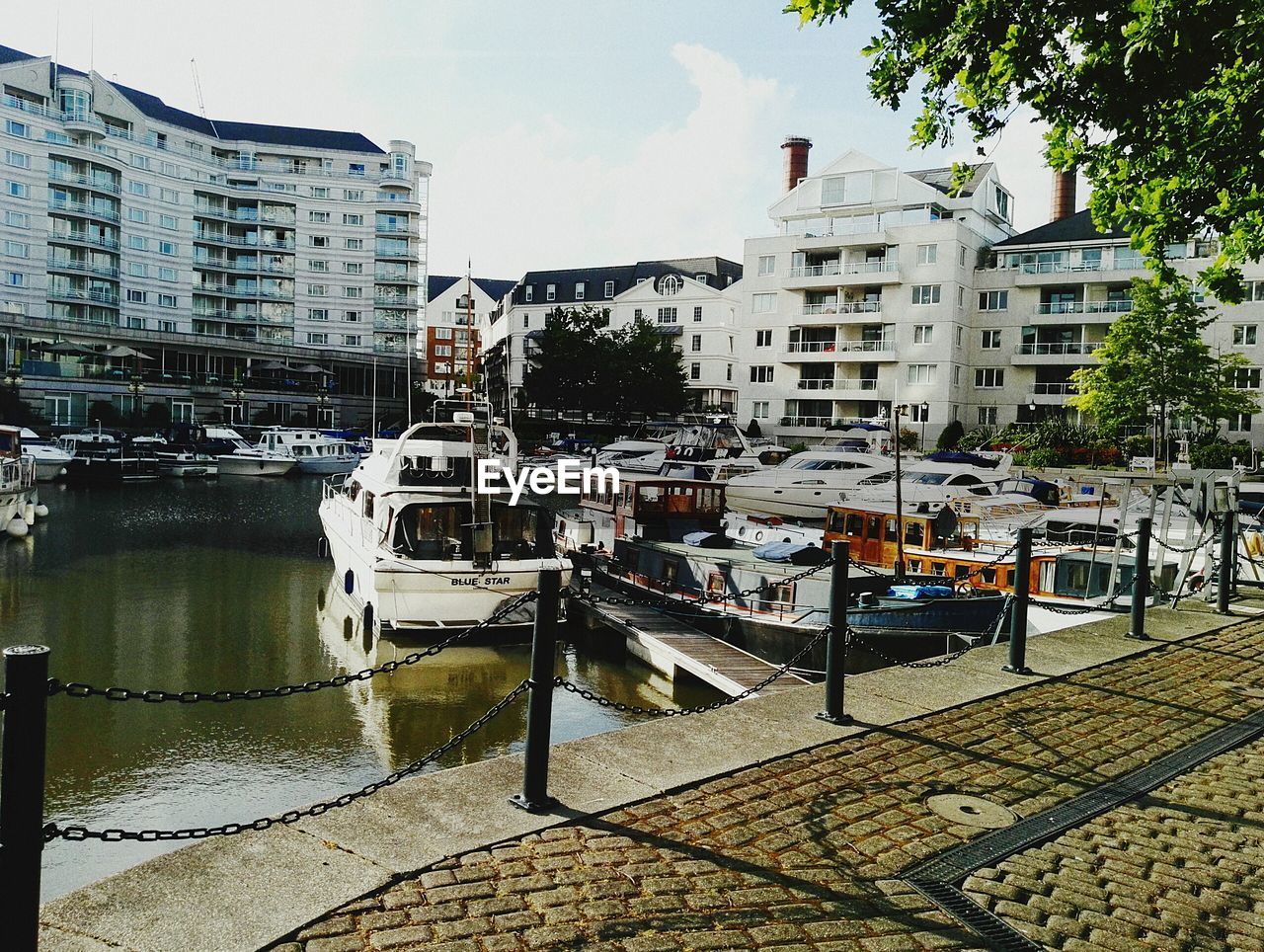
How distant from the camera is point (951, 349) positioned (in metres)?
57.1

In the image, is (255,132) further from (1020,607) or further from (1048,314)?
(1020,607)

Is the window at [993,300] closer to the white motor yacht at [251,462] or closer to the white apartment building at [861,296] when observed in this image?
the white apartment building at [861,296]

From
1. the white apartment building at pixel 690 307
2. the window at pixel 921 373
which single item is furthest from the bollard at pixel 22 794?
the white apartment building at pixel 690 307

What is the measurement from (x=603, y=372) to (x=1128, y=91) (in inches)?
2316

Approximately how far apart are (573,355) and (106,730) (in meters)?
56.3

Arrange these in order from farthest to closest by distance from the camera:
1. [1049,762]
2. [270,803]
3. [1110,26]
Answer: [270,803], [1110,26], [1049,762]

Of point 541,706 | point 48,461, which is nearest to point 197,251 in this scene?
point 48,461

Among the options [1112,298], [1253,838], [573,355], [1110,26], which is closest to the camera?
[1253,838]

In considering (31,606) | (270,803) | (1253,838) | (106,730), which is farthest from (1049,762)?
(31,606)

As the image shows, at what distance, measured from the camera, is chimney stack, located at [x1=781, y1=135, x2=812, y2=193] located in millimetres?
66188

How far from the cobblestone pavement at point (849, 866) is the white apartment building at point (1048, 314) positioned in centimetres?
5464

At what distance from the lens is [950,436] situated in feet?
176

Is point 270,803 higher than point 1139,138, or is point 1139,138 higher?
point 1139,138

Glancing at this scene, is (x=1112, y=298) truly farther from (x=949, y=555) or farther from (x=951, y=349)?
(x=949, y=555)
